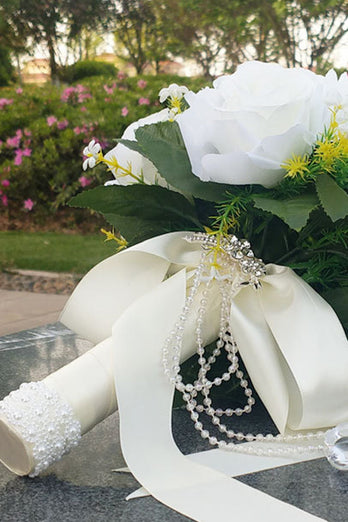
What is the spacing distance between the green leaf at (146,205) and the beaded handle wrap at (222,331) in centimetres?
6

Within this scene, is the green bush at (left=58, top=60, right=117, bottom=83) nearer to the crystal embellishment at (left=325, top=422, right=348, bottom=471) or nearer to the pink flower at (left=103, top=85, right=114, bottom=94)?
the pink flower at (left=103, top=85, right=114, bottom=94)

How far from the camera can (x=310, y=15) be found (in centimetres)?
770

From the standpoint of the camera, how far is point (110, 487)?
0.79 metres

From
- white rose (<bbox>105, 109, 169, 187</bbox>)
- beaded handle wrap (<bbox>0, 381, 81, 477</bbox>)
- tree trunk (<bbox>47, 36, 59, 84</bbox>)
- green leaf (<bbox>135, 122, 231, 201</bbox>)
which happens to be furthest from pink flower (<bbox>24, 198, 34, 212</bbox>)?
beaded handle wrap (<bbox>0, 381, 81, 477</bbox>)

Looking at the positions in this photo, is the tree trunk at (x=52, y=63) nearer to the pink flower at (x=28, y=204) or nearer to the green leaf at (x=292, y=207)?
the pink flower at (x=28, y=204)

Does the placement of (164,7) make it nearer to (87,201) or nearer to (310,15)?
(310,15)

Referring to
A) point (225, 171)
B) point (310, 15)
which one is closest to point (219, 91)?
point (225, 171)

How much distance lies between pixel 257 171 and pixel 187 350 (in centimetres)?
26

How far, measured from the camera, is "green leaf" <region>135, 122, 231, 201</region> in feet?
3.03

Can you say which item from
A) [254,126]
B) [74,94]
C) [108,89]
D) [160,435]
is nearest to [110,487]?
[160,435]

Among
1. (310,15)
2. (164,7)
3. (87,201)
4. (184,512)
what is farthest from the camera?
(164,7)

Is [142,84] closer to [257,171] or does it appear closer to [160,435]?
[257,171]

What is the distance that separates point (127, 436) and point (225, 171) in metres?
0.35

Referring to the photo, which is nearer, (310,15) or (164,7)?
(310,15)
